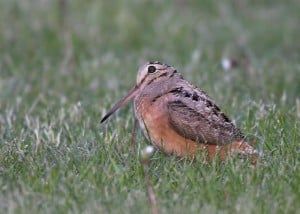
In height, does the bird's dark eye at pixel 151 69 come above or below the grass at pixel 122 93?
above

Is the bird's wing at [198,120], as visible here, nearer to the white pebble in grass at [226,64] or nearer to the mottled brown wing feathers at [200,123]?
the mottled brown wing feathers at [200,123]

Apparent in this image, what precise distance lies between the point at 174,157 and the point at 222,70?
392 centimetres

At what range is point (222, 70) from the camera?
9688mm

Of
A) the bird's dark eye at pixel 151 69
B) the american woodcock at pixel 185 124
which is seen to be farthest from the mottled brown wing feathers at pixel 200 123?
the bird's dark eye at pixel 151 69

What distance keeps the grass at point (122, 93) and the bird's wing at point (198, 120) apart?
0.70ft

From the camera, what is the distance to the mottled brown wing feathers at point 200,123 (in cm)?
594

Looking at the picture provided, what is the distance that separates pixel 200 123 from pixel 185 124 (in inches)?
5.0

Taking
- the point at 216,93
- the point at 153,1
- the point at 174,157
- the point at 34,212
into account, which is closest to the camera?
the point at 34,212

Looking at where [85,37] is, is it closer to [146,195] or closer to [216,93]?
[216,93]

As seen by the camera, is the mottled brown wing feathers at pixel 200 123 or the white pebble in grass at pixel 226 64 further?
the white pebble in grass at pixel 226 64

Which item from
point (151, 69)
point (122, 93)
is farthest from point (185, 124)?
point (122, 93)

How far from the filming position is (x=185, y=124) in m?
5.94

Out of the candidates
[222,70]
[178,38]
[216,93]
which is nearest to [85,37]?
[178,38]

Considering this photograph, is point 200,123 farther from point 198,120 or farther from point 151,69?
point 151,69
